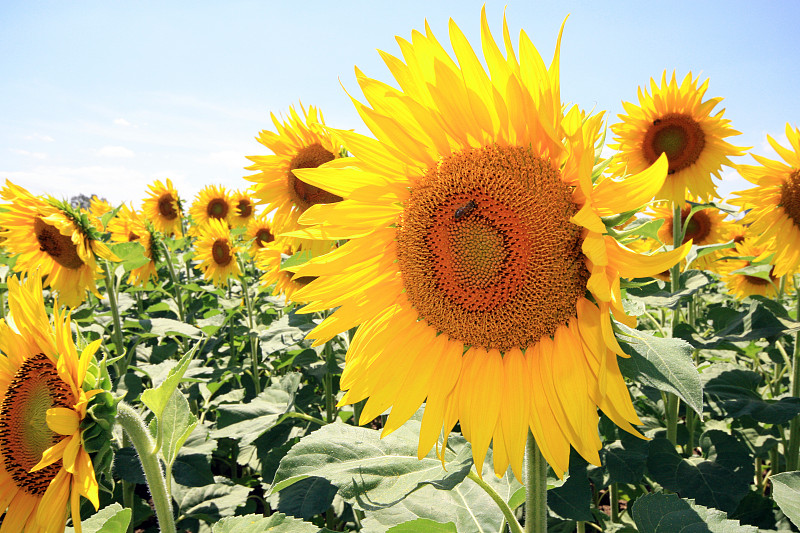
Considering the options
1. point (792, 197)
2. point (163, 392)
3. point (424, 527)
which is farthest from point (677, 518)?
point (792, 197)

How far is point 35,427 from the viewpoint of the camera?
1732 mm

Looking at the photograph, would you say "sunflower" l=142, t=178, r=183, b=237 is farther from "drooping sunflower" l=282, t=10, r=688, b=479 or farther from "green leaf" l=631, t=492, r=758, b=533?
"green leaf" l=631, t=492, r=758, b=533

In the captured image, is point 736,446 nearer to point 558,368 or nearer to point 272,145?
point 558,368

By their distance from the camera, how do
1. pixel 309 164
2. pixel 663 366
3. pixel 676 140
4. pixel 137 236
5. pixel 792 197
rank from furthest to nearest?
pixel 137 236 → pixel 676 140 → pixel 309 164 → pixel 792 197 → pixel 663 366

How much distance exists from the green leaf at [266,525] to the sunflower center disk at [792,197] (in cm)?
356

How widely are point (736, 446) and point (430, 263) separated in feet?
8.57

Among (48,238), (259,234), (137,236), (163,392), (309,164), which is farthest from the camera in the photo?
(137,236)

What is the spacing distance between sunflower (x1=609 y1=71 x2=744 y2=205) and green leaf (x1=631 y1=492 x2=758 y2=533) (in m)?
2.99

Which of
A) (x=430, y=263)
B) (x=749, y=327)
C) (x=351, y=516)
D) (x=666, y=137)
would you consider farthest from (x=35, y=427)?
(x=666, y=137)

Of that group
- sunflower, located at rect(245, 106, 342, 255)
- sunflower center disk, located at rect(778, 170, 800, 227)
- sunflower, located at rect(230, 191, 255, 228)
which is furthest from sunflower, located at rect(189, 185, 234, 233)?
sunflower center disk, located at rect(778, 170, 800, 227)

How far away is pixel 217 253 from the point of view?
24.5 feet

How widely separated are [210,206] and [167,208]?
0.73 metres

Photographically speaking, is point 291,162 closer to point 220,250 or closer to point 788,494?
point 788,494

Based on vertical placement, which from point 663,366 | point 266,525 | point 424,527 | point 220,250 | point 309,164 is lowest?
point 266,525
